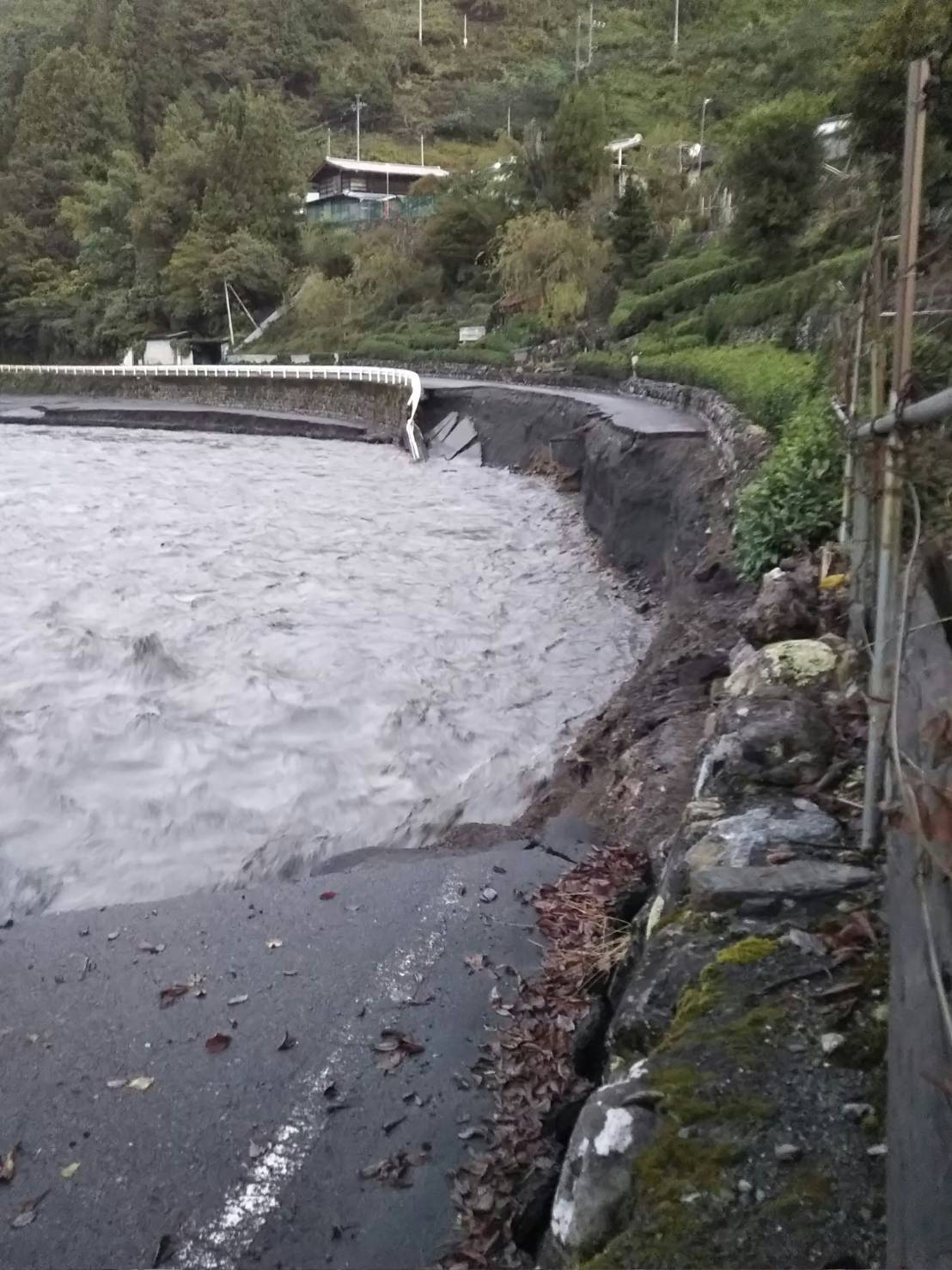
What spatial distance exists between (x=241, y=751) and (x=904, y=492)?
649cm

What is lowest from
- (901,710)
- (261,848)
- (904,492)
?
(261,848)

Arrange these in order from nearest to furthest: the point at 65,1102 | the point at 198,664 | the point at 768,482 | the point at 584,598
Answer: the point at 65,1102 → the point at 768,482 → the point at 198,664 → the point at 584,598

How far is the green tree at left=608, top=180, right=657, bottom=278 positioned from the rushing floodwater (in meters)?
20.9

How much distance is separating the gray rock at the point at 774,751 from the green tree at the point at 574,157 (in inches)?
1666

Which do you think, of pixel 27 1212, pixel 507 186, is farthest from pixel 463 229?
pixel 27 1212

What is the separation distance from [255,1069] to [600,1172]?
2016 mm

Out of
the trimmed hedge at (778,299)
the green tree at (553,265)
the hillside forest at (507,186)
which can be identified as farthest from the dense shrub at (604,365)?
the green tree at (553,265)

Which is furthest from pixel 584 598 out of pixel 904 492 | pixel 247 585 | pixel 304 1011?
pixel 904 492

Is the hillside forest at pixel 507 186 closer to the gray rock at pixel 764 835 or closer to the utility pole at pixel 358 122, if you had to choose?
the utility pole at pixel 358 122

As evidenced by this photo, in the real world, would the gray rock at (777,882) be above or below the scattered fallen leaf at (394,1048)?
above

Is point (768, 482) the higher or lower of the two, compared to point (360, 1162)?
higher

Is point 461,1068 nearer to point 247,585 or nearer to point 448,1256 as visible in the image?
point 448,1256

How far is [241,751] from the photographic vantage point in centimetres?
880

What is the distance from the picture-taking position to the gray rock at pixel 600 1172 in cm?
270
